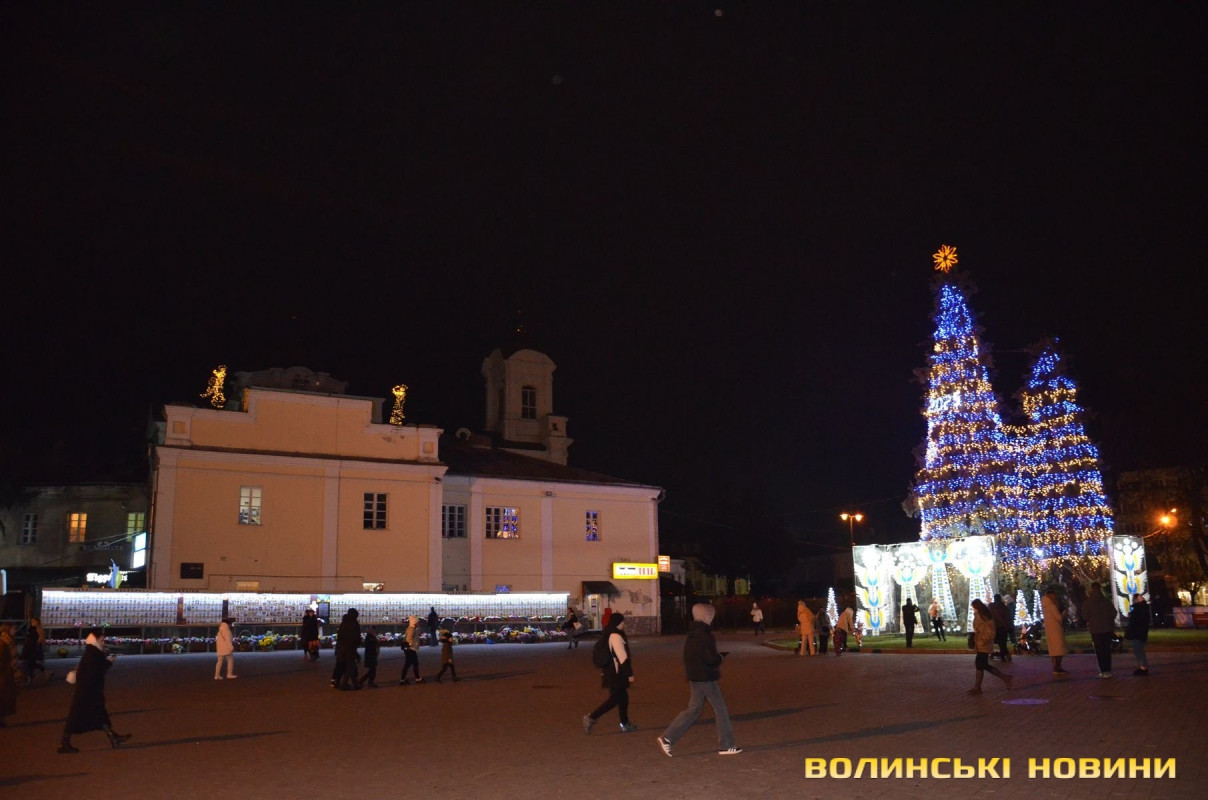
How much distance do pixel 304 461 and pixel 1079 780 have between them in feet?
112

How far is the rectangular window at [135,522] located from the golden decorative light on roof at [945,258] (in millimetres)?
39112

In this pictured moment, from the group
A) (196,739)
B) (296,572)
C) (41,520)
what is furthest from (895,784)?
(41,520)

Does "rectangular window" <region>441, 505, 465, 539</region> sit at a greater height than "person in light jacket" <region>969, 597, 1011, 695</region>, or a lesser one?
greater

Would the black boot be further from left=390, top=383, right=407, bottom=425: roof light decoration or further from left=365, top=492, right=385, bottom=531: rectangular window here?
left=390, top=383, right=407, bottom=425: roof light decoration

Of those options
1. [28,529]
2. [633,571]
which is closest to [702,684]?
[633,571]

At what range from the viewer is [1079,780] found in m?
7.96

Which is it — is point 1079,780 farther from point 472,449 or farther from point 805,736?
point 472,449

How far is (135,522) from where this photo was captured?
4709 centimetres

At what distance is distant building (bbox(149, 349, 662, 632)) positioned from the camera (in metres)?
35.7

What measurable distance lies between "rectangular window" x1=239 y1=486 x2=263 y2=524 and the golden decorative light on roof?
27.6m

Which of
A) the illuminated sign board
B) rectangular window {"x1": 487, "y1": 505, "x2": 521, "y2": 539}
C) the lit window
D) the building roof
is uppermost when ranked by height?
the lit window

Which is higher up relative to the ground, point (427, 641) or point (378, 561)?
point (378, 561)

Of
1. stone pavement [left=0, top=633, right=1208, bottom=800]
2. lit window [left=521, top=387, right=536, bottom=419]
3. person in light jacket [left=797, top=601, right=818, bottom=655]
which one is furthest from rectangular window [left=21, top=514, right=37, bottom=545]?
person in light jacket [left=797, top=601, right=818, bottom=655]

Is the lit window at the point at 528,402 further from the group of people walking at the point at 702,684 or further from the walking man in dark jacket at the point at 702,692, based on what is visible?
the walking man in dark jacket at the point at 702,692
